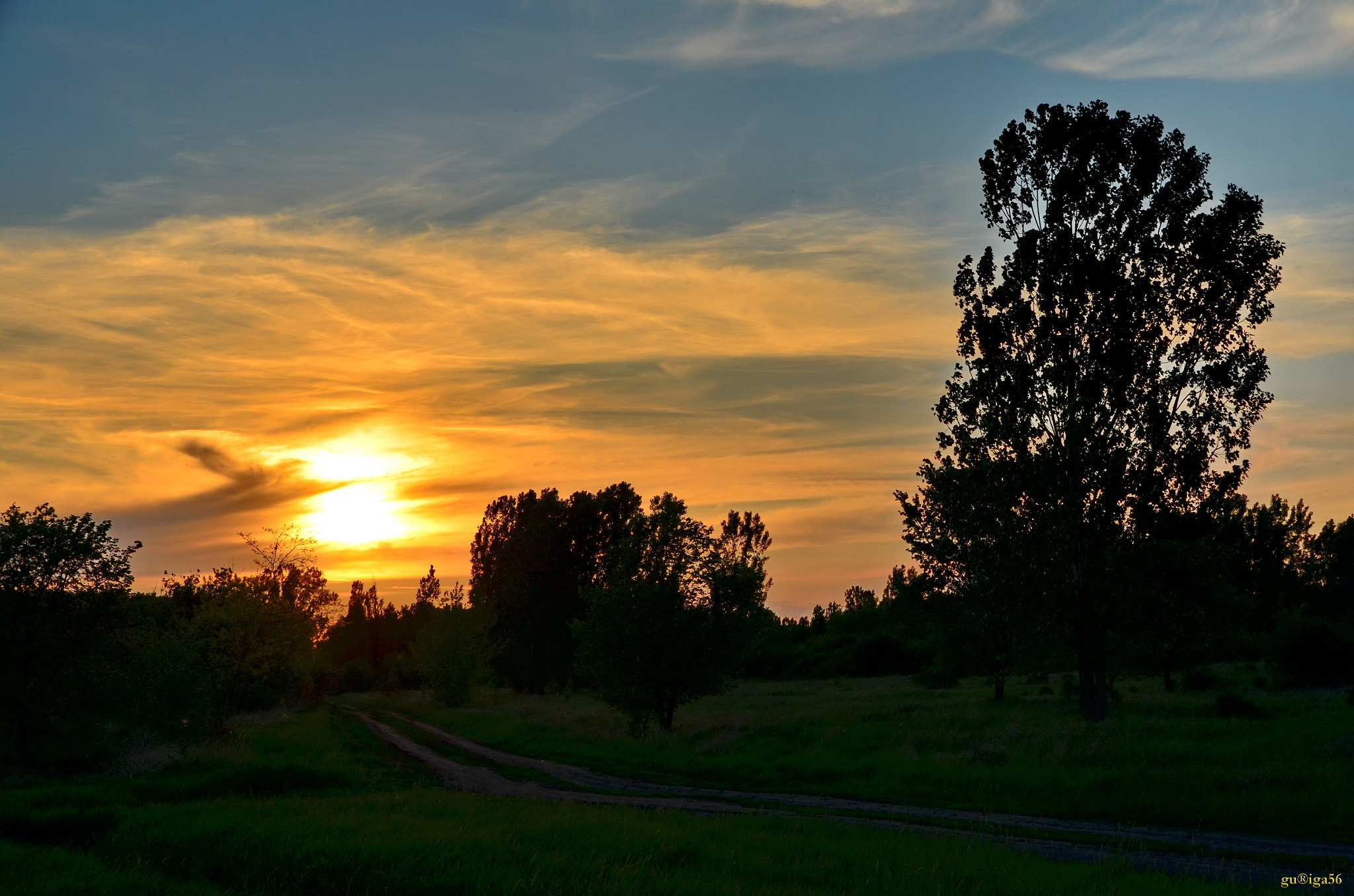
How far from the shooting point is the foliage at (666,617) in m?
39.0

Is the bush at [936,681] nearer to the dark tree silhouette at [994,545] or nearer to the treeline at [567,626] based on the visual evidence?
the treeline at [567,626]

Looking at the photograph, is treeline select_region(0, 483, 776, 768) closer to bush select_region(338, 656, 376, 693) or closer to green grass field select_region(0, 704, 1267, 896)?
green grass field select_region(0, 704, 1267, 896)

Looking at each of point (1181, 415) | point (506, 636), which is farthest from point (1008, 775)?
point (506, 636)

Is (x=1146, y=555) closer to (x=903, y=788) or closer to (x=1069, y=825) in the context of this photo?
(x=903, y=788)

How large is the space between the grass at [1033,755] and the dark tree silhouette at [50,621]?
1710 cm

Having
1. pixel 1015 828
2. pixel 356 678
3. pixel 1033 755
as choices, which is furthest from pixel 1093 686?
pixel 356 678

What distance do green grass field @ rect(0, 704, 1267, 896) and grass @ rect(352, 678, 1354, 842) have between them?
7657 mm

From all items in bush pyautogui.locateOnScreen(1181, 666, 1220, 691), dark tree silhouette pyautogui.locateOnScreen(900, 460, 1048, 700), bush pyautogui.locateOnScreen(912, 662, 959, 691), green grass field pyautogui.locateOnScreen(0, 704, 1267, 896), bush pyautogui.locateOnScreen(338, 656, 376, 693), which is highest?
dark tree silhouette pyautogui.locateOnScreen(900, 460, 1048, 700)

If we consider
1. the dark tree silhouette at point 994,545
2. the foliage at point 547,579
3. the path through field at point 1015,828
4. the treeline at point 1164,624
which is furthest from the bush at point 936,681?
the path through field at point 1015,828

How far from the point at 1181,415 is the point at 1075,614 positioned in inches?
331

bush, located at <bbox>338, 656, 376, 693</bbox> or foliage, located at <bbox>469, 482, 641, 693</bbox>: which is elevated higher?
foliage, located at <bbox>469, 482, 641, 693</bbox>

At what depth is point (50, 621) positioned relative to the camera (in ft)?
107

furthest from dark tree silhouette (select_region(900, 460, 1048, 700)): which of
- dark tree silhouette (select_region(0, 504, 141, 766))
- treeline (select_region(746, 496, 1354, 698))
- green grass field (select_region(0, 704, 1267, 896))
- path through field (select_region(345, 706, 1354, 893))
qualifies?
dark tree silhouette (select_region(0, 504, 141, 766))

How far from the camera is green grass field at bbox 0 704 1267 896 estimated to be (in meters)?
12.4
